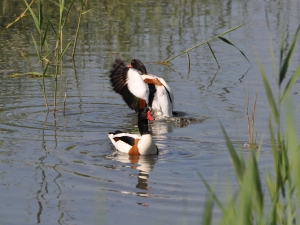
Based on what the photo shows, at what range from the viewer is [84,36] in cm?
1358

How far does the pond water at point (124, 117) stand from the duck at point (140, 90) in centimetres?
22

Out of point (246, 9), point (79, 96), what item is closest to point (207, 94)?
point (79, 96)

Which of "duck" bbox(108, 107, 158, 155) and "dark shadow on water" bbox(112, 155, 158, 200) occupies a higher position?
"duck" bbox(108, 107, 158, 155)

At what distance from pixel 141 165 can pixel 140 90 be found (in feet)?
6.29

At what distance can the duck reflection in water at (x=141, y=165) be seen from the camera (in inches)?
240

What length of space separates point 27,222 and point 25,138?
2.80 m

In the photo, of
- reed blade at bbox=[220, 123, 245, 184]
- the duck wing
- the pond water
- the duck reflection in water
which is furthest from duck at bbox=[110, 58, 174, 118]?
reed blade at bbox=[220, 123, 245, 184]

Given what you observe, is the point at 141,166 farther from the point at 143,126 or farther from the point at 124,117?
the point at 124,117

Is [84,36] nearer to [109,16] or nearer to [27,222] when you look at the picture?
[109,16]

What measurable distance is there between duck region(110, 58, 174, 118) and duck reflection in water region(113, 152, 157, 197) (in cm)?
153

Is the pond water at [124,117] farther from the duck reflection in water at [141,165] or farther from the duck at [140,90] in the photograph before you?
the duck at [140,90]

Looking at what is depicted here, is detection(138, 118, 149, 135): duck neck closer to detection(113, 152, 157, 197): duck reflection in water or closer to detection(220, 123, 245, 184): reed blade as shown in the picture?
detection(113, 152, 157, 197): duck reflection in water

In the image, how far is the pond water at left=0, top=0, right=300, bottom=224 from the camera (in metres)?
5.69

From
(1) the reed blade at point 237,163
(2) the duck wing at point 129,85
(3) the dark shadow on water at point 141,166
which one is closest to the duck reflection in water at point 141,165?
(3) the dark shadow on water at point 141,166
